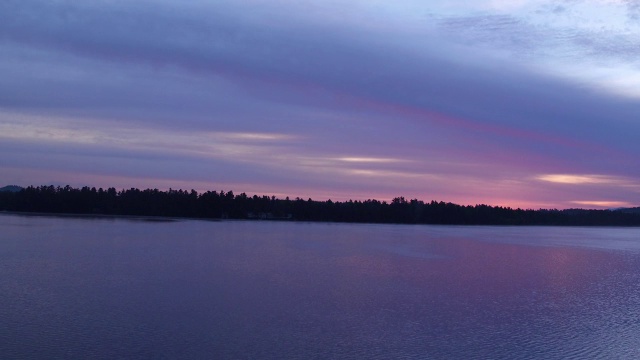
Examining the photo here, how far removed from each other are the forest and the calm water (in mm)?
47804

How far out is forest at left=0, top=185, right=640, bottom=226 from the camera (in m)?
68.5

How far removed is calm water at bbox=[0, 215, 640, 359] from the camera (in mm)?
9445

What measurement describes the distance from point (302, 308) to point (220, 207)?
60.2 m

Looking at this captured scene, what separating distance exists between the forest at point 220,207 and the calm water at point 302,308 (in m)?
47.8

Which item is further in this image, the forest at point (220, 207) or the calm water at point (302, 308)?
the forest at point (220, 207)

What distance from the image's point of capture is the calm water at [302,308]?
372 inches

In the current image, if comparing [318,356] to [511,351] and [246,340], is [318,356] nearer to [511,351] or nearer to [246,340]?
[246,340]

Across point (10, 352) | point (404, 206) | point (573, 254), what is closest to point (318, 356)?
point (10, 352)

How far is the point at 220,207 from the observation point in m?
71.8

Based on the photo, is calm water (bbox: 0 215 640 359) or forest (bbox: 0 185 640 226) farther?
forest (bbox: 0 185 640 226)

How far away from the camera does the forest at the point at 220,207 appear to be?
225 ft

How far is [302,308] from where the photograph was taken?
40.7ft

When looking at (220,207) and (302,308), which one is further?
(220,207)

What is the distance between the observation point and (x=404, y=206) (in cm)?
7906
